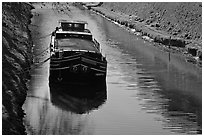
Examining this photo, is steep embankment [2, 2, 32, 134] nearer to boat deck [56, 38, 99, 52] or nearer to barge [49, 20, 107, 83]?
barge [49, 20, 107, 83]

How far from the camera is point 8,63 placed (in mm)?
19625

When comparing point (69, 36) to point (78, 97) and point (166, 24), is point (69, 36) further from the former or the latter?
point (166, 24)

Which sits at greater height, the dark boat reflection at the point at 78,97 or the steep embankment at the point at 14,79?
the steep embankment at the point at 14,79

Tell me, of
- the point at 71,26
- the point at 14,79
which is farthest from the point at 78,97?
the point at 71,26

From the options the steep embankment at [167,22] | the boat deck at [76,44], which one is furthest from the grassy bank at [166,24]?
the boat deck at [76,44]

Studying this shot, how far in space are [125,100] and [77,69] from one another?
9.68 feet

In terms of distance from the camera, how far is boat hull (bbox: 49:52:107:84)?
21.7m

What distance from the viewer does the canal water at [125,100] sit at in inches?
651

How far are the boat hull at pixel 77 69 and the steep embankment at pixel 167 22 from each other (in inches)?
360

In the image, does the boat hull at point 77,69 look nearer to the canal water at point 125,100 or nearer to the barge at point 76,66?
the barge at point 76,66

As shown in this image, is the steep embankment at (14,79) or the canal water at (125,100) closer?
the steep embankment at (14,79)

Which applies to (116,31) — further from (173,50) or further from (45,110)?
(45,110)

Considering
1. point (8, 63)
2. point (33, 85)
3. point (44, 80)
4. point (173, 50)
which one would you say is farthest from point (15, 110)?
point (173, 50)

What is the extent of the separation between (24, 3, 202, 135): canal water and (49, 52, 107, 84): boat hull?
1.37 ft
